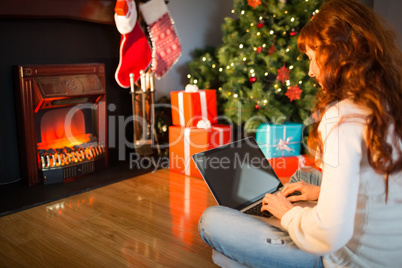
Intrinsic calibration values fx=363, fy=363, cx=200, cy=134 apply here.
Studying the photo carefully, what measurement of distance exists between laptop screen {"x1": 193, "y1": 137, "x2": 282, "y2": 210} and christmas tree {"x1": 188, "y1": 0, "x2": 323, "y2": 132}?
1.38 metres

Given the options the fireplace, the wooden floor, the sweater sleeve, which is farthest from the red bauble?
the sweater sleeve

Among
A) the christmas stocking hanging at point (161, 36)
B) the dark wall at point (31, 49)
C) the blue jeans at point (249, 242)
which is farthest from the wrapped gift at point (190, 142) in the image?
the blue jeans at point (249, 242)

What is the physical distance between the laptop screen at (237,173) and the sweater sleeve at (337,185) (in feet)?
1.80

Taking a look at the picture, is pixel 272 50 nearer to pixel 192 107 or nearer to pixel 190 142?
pixel 192 107

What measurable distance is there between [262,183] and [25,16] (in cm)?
183

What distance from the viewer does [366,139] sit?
798 mm

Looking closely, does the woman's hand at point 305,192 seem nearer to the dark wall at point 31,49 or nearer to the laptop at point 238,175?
the laptop at point 238,175

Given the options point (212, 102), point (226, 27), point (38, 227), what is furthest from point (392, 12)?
point (38, 227)

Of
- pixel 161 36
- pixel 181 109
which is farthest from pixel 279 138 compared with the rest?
pixel 161 36

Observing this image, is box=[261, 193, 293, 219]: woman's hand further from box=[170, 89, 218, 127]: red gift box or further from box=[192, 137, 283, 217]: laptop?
box=[170, 89, 218, 127]: red gift box

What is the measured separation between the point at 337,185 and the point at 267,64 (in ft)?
7.47

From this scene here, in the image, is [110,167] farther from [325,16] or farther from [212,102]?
[325,16]

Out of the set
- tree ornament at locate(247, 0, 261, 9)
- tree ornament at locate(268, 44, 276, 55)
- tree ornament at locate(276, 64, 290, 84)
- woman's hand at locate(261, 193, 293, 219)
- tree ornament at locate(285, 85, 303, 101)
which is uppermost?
tree ornament at locate(247, 0, 261, 9)

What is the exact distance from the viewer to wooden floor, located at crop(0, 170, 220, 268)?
1563 millimetres
